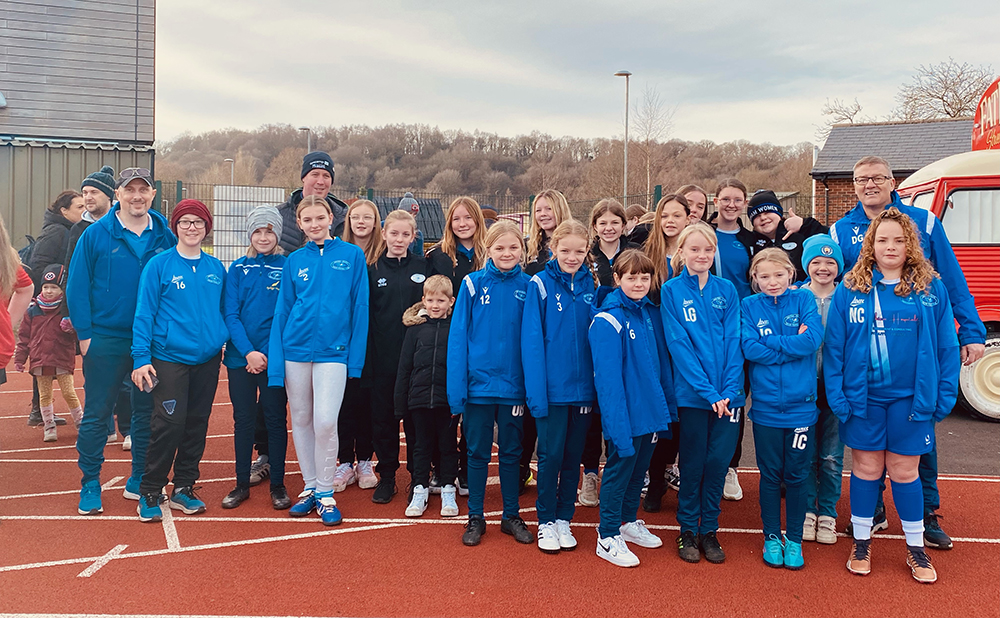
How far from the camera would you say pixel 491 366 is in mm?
4184

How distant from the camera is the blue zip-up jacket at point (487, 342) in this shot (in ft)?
13.7

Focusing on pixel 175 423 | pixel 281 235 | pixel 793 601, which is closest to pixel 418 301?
pixel 281 235

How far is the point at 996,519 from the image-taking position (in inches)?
183

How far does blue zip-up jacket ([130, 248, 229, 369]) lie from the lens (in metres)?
4.50

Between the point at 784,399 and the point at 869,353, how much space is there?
1.62ft

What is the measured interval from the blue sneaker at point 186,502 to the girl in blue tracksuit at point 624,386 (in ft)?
8.71

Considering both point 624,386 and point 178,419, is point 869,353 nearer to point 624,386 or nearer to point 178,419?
point 624,386

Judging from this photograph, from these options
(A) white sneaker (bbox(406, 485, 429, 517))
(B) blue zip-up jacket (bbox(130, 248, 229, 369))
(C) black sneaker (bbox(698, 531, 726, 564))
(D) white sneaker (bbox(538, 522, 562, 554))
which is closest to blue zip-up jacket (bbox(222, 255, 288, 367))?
(B) blue zip-up jacket (bbox(130, 248, 229, 369))

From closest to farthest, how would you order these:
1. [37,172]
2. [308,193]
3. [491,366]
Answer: [491,366]
[308,193]
[37,172]

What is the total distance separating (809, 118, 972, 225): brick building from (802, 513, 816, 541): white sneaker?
19.7 m

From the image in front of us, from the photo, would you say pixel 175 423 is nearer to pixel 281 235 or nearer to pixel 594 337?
pixel 281 235

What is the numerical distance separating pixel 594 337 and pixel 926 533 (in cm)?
234

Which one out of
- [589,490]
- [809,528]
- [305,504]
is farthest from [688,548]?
[305,504]

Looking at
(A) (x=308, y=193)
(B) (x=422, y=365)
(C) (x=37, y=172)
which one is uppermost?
(C) (x=37, y=172)
